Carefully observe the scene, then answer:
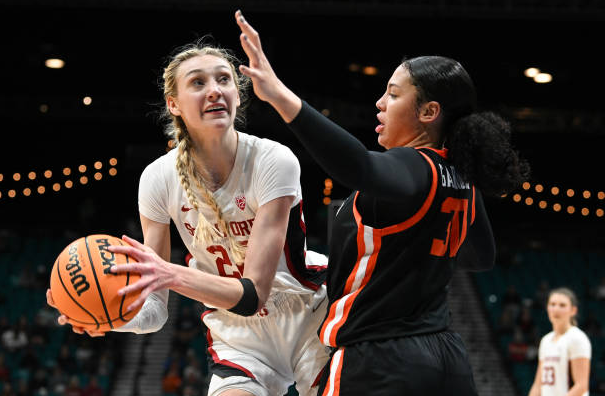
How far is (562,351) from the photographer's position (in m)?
6.92

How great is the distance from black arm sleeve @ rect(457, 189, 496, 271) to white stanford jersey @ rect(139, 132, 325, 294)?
716mm

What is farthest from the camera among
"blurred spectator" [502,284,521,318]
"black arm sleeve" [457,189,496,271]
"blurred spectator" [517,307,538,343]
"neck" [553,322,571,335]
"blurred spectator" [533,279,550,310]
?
"blurred spectator" [533,279,550,310]

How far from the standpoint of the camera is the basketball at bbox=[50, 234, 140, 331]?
2.64 m

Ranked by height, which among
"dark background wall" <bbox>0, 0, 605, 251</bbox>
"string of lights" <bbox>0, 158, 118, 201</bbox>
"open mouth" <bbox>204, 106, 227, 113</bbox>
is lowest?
"open mouth" <bbox>204, 106, 227, 113</bbox>

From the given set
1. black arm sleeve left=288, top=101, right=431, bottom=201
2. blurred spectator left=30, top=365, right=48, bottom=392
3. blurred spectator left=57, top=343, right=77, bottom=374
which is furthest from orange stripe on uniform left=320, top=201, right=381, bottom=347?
blurred spectator left=57, top=343, right=77, bottom=374

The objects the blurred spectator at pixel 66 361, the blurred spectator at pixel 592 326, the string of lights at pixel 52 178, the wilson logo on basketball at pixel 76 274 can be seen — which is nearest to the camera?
the wilson logo on basketball at pixel 76 274

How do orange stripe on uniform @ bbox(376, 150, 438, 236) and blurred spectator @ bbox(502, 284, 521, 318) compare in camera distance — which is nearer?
orange stripe on uniform @ bbox(376, 150, 438, 236)

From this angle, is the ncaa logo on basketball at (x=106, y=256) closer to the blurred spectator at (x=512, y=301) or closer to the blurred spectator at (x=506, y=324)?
the blurred spectator at (x=506, y=324)

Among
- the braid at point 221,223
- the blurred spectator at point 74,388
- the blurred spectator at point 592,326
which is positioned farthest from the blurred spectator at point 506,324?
the braid at point 221,223

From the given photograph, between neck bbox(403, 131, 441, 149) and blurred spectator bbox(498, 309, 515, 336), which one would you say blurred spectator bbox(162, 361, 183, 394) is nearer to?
blurred spectator bbox(498, 309, 515, 336)

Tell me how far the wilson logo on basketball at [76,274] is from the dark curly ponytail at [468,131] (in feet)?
4.37

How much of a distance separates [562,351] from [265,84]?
18.0ft

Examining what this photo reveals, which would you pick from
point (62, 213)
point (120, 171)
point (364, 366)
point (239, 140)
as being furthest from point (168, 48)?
point (364, 366)

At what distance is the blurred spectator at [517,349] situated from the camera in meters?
14.8
